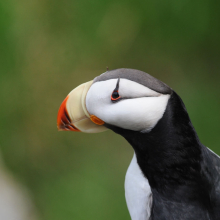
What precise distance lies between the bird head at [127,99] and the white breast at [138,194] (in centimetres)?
26

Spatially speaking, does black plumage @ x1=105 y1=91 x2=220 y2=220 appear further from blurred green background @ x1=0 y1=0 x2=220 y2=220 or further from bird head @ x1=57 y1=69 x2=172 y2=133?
blurred green background @ x1=0 y1=0 x2=220 y2=220

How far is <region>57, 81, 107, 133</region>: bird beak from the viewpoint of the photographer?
44.1 inches

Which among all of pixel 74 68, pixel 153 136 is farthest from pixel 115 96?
pixel 74 68

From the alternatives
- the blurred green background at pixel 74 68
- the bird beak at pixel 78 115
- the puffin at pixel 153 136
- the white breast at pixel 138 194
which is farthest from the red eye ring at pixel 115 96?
the blurred green background at pixel 74 68

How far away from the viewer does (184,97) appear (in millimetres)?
2943

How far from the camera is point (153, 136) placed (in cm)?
109

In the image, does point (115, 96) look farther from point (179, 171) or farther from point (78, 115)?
point (179, 171)

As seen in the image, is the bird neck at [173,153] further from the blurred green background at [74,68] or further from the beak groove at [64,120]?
the blurred green background at [74,68]

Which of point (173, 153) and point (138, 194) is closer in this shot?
point (173, 153)

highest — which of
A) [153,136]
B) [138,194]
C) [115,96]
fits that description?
[115,96]

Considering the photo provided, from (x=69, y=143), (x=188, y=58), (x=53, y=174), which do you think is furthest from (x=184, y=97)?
(x=53, y=174)

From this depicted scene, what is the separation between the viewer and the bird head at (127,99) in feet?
3.31

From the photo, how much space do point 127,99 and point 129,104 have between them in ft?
0.06

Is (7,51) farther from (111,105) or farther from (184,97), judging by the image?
(111,105)
